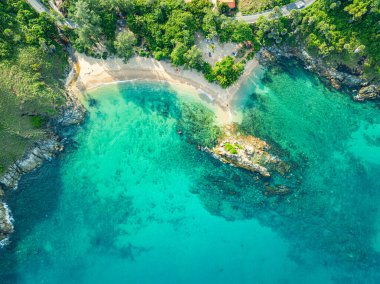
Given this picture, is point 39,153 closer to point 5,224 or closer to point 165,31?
point 5,224

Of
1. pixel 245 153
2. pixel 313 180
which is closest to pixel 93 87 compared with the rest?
pixel 245 153

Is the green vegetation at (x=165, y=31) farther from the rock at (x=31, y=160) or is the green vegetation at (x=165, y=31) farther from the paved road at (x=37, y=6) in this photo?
the rock at (x=31, y=160)

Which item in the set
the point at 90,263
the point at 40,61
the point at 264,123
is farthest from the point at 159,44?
the point at 90,263

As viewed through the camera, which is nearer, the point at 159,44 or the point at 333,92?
the point at 159,44

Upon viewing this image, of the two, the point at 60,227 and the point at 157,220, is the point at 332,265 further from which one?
the point at 60,227

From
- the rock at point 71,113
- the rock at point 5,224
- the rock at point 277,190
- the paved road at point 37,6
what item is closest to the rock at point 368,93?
the rock at point 277,190

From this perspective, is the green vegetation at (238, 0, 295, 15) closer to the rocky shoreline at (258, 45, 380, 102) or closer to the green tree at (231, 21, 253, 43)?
the green tree at (231, 21, 253, 43)

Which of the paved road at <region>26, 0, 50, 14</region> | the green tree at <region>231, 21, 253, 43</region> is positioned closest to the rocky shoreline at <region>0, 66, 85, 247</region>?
the paved road at <region>26, 0, 50, 14</region>
